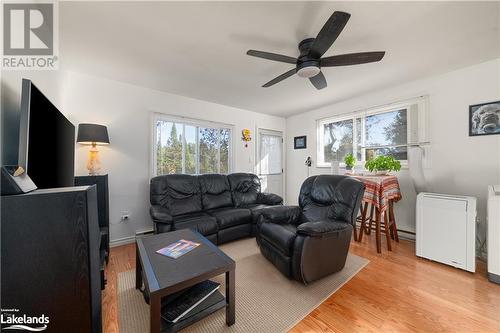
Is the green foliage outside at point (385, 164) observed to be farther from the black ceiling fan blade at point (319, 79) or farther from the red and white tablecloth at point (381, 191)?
the black ceiling fan blade at point (319, 79)

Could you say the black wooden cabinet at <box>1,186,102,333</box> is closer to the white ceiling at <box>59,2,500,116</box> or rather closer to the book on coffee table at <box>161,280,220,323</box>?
the book on coffee table at <box>161,280,220,323</box>

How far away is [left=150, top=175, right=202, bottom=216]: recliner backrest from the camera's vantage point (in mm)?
2901

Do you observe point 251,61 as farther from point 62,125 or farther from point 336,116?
point 336,116

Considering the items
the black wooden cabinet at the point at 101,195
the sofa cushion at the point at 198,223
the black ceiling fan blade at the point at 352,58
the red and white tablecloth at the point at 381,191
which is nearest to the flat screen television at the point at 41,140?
the black wooden cabinet at the point at 101,195

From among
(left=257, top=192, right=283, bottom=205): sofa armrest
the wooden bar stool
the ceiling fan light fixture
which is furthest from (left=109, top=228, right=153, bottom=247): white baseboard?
the wooden bar stool

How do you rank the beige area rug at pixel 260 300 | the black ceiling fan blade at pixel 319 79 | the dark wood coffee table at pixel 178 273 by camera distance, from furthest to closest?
the black ceiling fan blade at pixel 319 79
the beige area rug at pixel 260 300
the dark wood coffee table at pixel 178 273

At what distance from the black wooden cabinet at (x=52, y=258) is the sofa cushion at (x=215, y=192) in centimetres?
239

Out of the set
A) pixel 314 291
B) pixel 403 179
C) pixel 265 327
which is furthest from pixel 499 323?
pixel 403 179

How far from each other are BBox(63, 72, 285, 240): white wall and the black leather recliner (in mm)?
2107

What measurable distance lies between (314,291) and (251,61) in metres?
2.54

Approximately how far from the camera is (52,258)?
75 centimetres

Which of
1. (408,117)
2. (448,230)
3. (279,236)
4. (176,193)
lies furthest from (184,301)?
(408,117)

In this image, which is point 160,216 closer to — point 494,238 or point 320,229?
point 320,229

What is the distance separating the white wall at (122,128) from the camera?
2.71 metres
